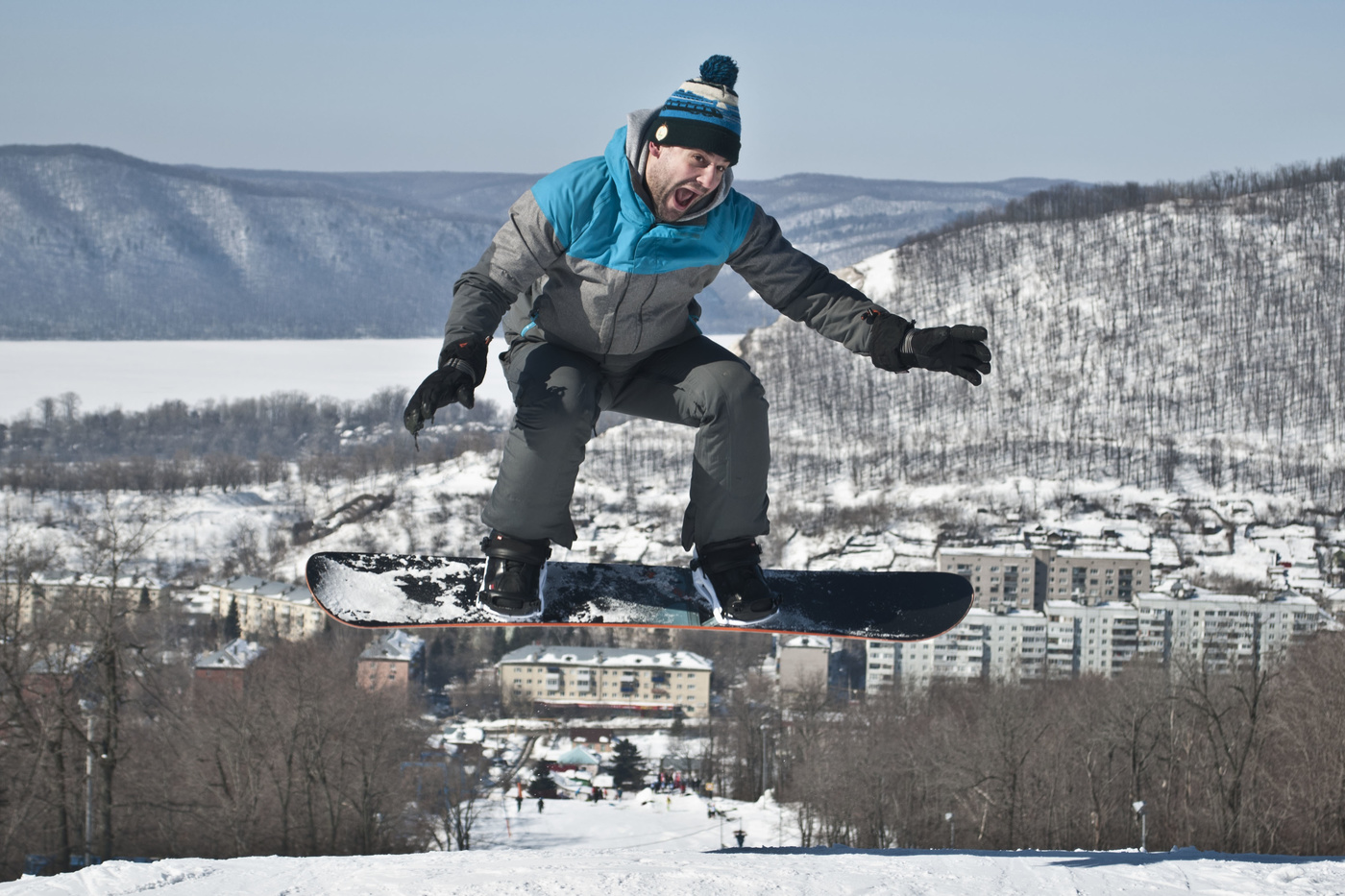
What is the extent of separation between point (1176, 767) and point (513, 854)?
60.0ft

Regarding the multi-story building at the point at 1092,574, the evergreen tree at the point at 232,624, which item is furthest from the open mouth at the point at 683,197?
the multi-story building at the point at 1092,574

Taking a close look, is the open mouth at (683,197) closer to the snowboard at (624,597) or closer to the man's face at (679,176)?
the man's face at (679,176)

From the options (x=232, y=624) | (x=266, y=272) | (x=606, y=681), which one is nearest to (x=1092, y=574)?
(x=606, y=681)

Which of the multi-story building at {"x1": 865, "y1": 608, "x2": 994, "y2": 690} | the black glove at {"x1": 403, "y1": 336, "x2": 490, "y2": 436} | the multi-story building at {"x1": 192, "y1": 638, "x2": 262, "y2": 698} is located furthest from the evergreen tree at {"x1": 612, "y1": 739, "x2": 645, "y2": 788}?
the black glove at {"x1": 403, "y1": 336, "x2": 490, "y2": 436}

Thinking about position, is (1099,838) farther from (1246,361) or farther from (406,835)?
(1246,361)

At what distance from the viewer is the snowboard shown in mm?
4461

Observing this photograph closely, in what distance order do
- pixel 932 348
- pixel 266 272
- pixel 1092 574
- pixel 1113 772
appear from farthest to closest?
pixel 266 272
pixel 1092 574
pixel 1113 772
pixel 932 348

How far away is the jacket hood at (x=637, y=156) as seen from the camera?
3576mm

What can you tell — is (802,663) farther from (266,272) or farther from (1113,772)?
(266,272)

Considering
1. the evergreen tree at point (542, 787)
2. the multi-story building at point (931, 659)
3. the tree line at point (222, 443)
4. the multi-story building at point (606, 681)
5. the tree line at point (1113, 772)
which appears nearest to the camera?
the tree line at point (1113, 772)

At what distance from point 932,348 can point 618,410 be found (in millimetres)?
1177

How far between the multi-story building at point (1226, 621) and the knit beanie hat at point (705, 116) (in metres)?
31.4

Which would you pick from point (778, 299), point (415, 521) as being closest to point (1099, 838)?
point (778, 299)

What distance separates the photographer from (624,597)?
4.64 metres
